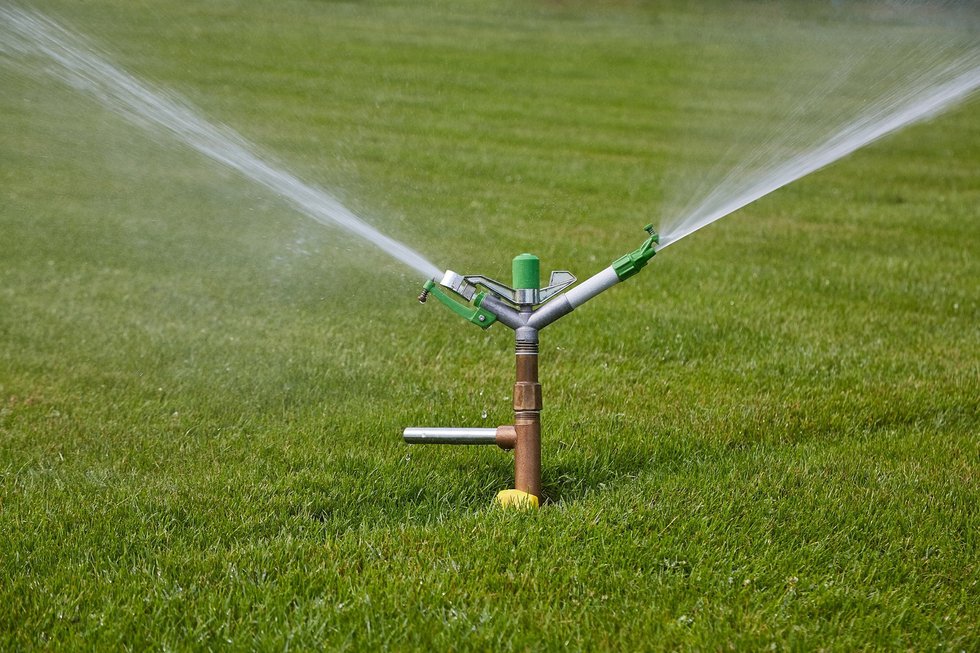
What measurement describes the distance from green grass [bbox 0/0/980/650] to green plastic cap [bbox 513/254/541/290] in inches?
30.1

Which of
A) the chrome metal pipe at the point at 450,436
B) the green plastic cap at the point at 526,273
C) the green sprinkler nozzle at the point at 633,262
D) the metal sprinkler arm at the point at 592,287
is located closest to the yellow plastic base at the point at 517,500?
the chrome metal pipe at the point at 450,436

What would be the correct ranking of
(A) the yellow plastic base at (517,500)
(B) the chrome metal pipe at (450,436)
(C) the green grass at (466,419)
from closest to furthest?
(C) the green grass at (466,419) < (A) the yellow plastic base at (517,500) < (B) the chrome metal pipe at (450,436)

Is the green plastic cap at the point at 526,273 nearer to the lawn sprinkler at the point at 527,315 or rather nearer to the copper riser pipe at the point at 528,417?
the lawn sprinkler at the point at 527,315

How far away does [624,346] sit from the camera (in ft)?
18.0

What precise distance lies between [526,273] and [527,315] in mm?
150

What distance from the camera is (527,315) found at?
3520 mm

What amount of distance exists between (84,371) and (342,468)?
194 centimetres

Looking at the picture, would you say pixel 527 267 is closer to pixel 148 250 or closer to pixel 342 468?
pixel 342 468

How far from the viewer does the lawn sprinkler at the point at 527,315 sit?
3.46 metres

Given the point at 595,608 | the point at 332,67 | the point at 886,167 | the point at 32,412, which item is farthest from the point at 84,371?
the point at 332,67

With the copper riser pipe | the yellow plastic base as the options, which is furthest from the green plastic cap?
the yellow plastic base

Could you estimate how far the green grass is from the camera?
114 inches

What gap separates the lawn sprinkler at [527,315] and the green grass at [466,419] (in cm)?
17

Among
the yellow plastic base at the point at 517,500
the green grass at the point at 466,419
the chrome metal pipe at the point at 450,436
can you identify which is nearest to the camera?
the green grass at the point at 466,419
